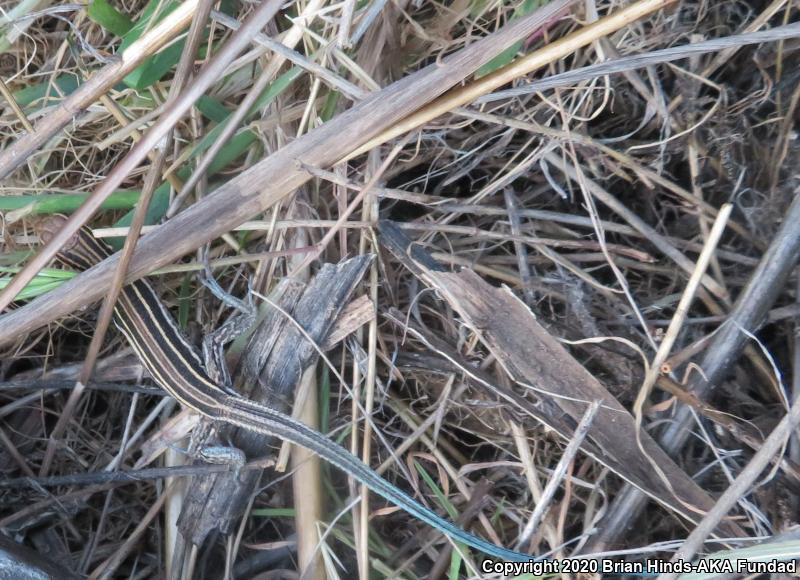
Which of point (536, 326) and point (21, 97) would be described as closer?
point (536, 326)

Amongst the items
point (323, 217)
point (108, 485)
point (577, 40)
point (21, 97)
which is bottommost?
point (108, 485)

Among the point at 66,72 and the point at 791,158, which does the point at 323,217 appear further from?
the point at 791,158

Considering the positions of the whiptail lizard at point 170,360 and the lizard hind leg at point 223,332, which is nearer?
the whiptail lizard at point 170,360

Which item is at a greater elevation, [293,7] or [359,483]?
→ [293,7]

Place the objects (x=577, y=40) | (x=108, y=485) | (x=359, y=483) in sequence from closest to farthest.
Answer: (x=577, y=40)
(x=359, y=483)
(x=108, y=485)

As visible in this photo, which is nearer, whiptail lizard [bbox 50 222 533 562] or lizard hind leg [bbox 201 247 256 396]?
whiptail lizard [bbox 50 222 533 562]

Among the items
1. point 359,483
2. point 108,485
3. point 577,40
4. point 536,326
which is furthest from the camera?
point 108,485

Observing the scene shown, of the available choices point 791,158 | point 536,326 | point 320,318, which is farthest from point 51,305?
point 791,158

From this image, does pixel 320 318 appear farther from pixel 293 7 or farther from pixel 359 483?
pixel 293 7

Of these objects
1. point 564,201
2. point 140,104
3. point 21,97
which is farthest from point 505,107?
point 21,97
